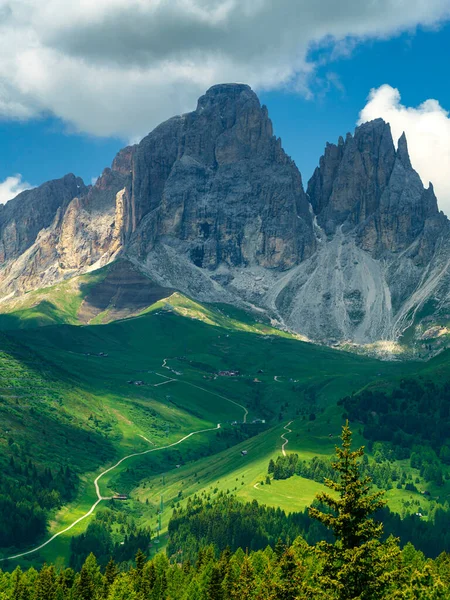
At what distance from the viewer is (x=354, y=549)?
47.1 m

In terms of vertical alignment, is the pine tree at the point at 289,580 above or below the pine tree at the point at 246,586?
above

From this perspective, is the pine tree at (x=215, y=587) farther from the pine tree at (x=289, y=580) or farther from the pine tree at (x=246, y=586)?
the pine tree at (x=289, y=580)

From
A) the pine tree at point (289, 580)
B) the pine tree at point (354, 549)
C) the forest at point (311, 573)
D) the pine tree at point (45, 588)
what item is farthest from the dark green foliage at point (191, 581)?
the pine tree at point (354, 549)

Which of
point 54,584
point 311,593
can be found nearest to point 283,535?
point 54,584

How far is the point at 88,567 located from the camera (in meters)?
135

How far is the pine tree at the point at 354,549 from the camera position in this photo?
46844 mm

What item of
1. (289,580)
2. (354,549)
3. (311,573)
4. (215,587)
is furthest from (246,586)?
(354,549)

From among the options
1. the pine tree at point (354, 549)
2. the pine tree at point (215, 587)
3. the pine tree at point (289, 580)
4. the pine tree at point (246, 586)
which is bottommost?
the pine tree at point (215, 587)

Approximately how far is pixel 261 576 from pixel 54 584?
3266 cm

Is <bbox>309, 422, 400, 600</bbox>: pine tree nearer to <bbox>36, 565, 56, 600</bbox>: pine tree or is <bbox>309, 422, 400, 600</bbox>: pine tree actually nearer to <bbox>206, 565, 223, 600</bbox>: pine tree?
<bbox>206, 565, 223, 600</bbox>: pine tree

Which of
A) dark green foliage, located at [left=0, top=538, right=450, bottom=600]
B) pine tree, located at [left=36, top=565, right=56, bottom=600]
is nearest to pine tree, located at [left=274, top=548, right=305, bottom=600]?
dark green foliage, located at [left=0, top=538, right=450, bottom=600]

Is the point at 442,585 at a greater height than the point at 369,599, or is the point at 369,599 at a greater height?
the point at 369,599

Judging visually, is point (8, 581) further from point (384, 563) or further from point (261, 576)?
point (384, 563)

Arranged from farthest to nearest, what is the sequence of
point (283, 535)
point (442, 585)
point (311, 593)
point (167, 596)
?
point (283, 535) → point (167, 596) → point (442, 585) → point (311, 593)
